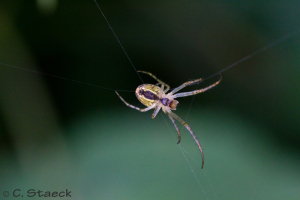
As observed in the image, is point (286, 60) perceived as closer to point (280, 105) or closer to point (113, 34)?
point (280, 105)

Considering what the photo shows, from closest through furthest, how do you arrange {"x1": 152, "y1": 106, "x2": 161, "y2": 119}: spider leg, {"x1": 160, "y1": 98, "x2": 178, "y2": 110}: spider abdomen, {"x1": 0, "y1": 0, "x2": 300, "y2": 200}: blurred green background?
1. {"x1": 0, "y1": 0, "x2": 300, "y2": 200}: blurred green background
2. {"x1": 152, "y1": 106, "x2": 161, "y2": 119}: spider leg
3. {"x1": 160, "y1": 98, "x2": 178, "y2": 110}: spider abdomen

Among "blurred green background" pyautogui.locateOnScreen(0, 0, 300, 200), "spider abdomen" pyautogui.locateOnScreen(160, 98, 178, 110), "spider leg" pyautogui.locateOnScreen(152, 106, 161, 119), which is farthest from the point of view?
"spider abdomen" pyautogui.locateOnScreen(160, 98, 178, 110)

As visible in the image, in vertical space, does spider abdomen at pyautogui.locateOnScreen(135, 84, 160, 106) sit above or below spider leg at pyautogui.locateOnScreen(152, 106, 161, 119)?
above

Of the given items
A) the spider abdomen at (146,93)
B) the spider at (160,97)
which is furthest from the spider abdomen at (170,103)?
the spider abdomen at (146,93)

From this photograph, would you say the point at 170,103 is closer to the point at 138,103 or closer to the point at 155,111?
the point at 155,111

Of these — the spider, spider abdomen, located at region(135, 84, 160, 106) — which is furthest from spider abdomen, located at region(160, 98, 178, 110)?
spider abdomen, located at region(135, 84, 160, 106)

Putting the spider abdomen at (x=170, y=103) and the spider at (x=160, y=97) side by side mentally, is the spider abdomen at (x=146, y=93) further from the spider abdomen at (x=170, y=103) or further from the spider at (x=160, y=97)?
the spider abdomen at (x=170, y=103)

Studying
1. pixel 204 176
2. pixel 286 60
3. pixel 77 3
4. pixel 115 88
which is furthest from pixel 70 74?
pixel 286 60

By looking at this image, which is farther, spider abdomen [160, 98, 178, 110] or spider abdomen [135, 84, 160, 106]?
spider abdomen [160, 98, 178, 110]

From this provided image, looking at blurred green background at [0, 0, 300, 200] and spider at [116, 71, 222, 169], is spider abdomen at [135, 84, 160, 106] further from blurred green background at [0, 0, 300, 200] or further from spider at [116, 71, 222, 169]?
blurred green background at [0, 0, 300, 200]
